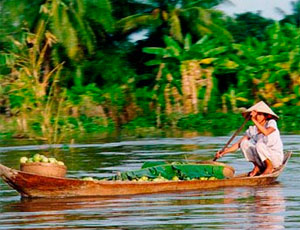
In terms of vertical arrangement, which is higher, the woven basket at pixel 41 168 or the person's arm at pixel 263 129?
the person's arm at pixel 263 129

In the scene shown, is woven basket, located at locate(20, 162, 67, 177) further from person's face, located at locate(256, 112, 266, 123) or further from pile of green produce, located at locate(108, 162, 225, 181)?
person's face, located at locate(256, 112, 266, 123)

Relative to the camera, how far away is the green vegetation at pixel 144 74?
20656mm

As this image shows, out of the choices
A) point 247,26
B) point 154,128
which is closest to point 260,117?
point 154,128

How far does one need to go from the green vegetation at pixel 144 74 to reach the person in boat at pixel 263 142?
10047 mm

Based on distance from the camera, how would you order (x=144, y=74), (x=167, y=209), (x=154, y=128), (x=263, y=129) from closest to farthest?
1. (x=167, y=209)
2. (x=263, y=129)
3. (x=154, y=128)
4. (x=144, y=74)

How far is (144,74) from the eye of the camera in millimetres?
24453

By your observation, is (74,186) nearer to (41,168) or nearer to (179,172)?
(41,168)

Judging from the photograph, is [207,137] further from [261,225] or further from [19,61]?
[261,225]

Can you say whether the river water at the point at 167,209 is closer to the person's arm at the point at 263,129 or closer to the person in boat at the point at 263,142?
the person in boat at the point at 263,142

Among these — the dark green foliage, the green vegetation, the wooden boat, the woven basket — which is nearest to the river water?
the wooden boat

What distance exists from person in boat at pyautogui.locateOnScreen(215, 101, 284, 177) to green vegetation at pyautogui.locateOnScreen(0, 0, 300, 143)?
10047 millimetres

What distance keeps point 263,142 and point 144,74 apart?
49.5ft

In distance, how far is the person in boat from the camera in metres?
9.44

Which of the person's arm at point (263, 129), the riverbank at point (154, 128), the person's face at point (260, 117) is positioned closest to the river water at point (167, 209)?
the person's arm at point (263, 129)
